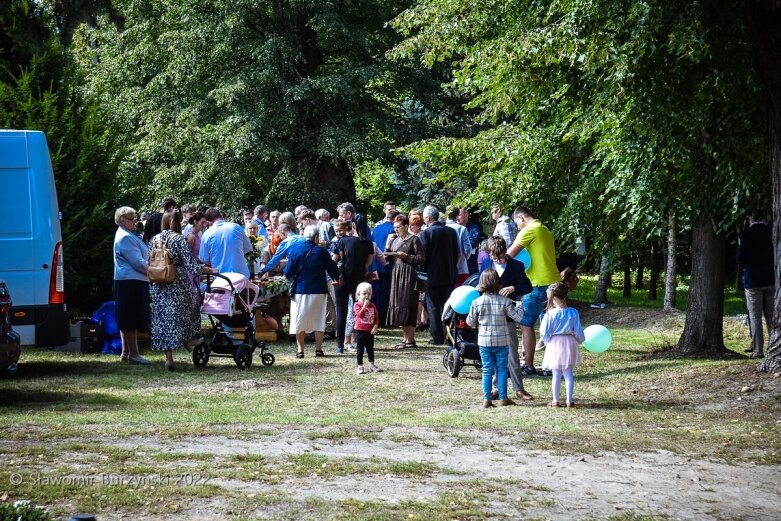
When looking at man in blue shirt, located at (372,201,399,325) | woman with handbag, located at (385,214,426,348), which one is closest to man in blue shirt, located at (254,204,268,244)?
man in blue shirt, located at (372,201,399,325)

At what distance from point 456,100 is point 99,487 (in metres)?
26.1

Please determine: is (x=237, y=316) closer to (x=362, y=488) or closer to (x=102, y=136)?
(x=102, y=136)

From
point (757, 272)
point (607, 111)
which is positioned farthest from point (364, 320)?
point (757, 272)

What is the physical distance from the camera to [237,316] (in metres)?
15.3

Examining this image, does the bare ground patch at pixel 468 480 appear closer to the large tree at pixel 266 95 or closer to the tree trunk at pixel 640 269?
the large tree at pixel 266 95

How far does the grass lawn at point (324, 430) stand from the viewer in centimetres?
729

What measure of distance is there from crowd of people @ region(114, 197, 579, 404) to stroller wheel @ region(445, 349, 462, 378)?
0.82 m

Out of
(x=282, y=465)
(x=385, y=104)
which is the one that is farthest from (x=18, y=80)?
(x=385, y=104)

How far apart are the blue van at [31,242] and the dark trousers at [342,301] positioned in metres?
4.33

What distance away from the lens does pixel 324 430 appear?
1009cm

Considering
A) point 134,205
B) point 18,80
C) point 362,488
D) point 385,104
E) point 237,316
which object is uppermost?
point 385,104

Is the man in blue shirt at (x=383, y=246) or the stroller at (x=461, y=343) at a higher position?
the man in blue shirt at (x=383, y=246)

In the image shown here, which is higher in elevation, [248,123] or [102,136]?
[248,123]

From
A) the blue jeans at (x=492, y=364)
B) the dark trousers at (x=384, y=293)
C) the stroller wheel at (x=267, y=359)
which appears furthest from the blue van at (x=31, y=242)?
the dark trousers at (x=384, y=293)
